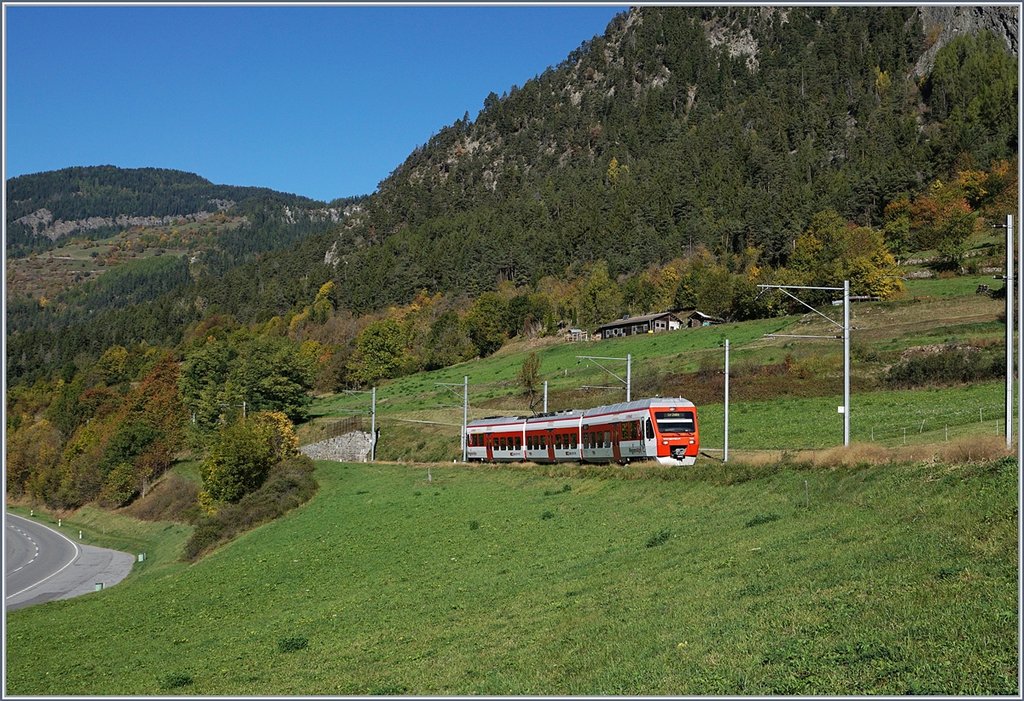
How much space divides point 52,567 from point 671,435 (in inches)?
1921

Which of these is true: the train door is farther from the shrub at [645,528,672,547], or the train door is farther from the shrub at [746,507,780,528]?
the shrub at [746,507,780,528]

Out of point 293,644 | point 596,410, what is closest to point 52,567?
point 596,410

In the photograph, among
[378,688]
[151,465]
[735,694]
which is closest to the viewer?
[735,694]

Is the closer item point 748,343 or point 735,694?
point 735,694

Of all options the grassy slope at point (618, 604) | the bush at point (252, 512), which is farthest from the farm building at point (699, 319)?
the grassy slope at point (618, 604)

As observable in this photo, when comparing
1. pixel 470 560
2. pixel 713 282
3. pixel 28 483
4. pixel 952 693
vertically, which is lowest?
pixel 28 483

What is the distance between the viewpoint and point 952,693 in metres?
12.3

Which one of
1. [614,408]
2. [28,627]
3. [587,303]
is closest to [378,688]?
[28,627]

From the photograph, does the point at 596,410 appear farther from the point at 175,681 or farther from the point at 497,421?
the point at 175,681

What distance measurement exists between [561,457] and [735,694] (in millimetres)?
41581

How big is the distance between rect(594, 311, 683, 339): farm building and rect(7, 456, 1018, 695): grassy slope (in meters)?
88.5

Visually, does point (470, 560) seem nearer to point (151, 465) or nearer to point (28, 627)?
point (28, 627)

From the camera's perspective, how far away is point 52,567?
70.6 m

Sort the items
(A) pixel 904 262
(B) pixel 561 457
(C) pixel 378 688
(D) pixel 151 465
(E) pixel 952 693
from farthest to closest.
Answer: (A) pixel 904 262, (D) pixel 151 465, (B) pixel 561 457, (C) pixel 378 688, (E) pixel 952 693
